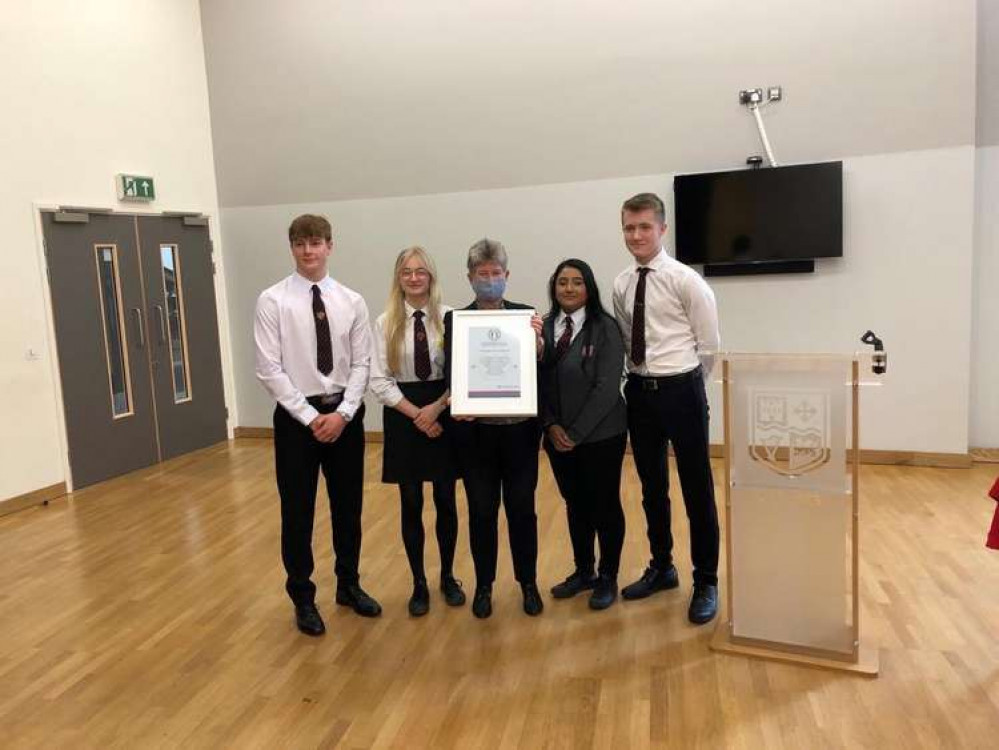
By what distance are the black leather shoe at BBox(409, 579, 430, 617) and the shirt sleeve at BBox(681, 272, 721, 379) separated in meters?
1.55

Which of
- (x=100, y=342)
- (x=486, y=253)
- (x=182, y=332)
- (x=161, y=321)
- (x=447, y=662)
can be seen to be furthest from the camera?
(x=182, y=332)

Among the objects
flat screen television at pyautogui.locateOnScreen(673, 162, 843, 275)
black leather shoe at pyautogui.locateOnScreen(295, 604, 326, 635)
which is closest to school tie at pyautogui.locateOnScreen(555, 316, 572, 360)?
black leather shoe at pyautogui.locateOnScreen(295, 604, 326, 635)

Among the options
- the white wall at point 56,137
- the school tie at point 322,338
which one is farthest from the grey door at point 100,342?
the school tie at point 322,338

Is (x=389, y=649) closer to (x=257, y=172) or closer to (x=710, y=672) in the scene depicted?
(x=710, y=672)

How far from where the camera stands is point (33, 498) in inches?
206

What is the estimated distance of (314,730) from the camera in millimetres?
2445

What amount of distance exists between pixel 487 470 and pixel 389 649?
2.66 ft

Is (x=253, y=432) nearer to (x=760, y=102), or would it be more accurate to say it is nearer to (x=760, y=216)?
(x=760, y=216)

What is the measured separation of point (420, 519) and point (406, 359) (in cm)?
71

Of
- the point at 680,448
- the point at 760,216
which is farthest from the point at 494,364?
the point at 760,216

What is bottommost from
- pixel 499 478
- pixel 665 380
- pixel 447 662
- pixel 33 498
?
pixel 447 662

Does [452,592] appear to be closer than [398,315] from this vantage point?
No

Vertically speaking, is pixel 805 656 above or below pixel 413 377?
below

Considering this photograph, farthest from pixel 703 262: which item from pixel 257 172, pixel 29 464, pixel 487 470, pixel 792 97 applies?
pixel 29 464
